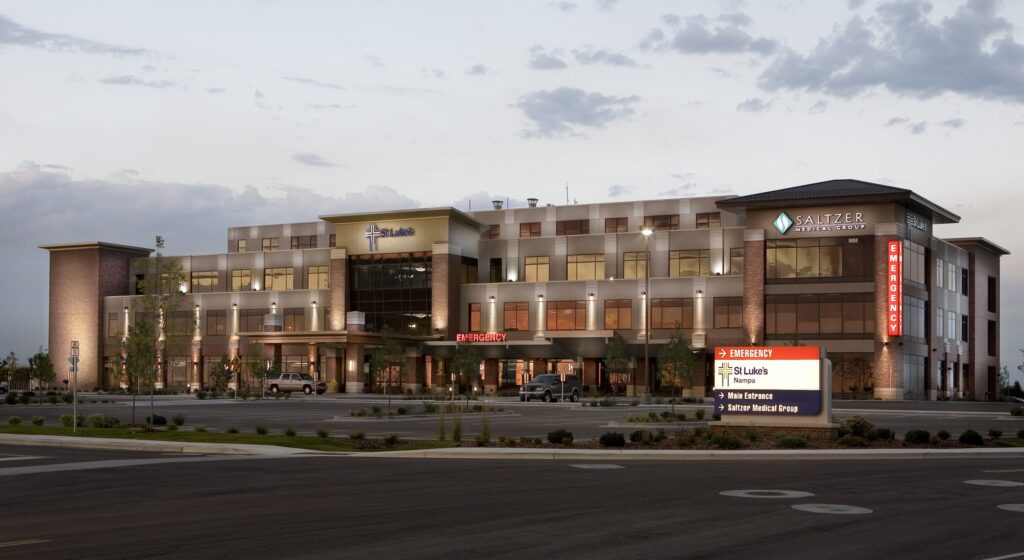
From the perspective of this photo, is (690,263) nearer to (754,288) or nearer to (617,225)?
(754,288)

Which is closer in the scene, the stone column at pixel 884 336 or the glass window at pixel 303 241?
the stone column at pixel 884 336

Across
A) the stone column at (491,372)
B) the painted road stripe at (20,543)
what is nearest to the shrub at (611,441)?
the painted road stripe at (20,543)

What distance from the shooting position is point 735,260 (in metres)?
84.7

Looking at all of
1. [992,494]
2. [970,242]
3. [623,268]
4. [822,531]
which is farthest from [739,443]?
[970,242]

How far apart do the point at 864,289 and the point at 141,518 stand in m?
69.6

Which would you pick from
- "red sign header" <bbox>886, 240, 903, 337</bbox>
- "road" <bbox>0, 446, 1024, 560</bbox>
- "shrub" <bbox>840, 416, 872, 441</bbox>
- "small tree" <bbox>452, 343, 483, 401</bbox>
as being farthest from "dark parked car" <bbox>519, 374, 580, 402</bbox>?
"road" <bbox>0, 446, 1024, 560</bbox>

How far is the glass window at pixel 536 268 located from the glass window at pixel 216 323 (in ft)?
96.5

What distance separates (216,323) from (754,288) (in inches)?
1994

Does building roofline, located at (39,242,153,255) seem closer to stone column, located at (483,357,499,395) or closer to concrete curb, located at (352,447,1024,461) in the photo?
stone column, located at (483,357,499,395)

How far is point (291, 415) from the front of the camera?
47781 millimetres

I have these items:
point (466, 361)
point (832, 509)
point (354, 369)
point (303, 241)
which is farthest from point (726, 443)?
point (303, 241)

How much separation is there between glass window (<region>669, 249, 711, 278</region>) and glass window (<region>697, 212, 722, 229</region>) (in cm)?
783

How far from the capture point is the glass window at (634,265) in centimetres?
8806

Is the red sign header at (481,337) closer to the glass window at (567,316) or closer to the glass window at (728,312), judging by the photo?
the glass window at (567,316)
